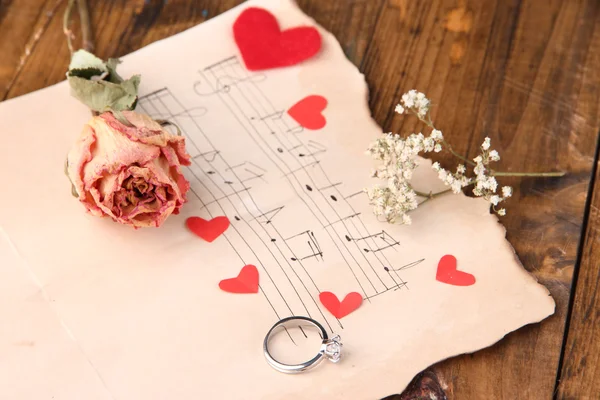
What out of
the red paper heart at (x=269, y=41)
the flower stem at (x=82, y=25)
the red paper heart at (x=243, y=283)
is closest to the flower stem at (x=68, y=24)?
the flower stem at (x=82, y=25)

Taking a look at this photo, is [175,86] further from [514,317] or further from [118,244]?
[514,317]

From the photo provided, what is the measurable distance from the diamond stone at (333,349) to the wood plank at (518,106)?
11 centimetres

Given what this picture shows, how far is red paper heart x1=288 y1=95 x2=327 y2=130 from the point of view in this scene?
89 centimetres

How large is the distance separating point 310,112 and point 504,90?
28 cm

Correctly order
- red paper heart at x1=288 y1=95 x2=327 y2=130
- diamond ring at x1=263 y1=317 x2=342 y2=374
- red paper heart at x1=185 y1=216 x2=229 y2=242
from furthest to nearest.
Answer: red paper heart at x1=288 y1=95 x2=327 y2=130
red paper heart at x1=185 y1=216 x2=229 y2=242
diamond ring at x1=263 y1=317 x2=342 y2=374

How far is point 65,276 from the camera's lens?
0.75m

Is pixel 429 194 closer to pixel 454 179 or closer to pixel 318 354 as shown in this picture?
pixel 454 179

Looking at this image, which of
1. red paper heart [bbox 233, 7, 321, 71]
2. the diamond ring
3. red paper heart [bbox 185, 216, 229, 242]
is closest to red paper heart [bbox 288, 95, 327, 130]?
red paper heart [bbox 233, 7, 321, 71]

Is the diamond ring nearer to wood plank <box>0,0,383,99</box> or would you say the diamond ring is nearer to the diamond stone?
the diamond stone

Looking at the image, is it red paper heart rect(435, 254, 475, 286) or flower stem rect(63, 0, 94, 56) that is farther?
flower stem rect(63, 0, 94, 56)

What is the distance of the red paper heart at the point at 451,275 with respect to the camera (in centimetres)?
74

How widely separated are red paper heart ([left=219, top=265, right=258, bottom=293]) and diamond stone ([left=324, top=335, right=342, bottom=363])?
11 centimetres

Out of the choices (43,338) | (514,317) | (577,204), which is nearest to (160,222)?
(43,338)

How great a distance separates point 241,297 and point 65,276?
0.65ft
